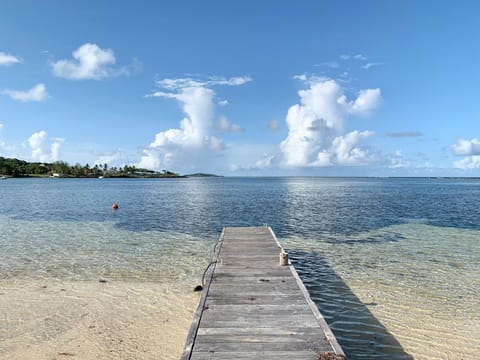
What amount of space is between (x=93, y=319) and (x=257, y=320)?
5.08 m

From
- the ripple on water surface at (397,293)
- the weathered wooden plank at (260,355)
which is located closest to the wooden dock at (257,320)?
the weathered wooden plank at (260,355)

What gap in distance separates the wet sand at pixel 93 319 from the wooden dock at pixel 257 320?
135 cm

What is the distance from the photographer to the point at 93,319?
29.3 ft

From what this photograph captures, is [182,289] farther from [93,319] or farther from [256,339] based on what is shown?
[256,339]

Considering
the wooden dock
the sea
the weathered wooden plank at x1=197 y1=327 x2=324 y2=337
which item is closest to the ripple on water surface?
the sea

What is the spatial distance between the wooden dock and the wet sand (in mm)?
1348

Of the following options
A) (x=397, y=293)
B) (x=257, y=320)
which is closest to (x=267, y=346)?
(x=257, y=320)

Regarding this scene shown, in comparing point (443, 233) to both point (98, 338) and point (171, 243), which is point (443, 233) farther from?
point (98, 338)

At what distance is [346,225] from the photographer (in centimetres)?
2642

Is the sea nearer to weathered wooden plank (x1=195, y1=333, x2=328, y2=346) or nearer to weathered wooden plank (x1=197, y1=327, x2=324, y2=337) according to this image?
weathered wooden plank (x1=197, y1=327, x2=324, y2=337)

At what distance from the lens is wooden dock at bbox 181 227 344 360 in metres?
5.51

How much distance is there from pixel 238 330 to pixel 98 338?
155 inches

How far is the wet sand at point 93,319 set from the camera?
7.32 m

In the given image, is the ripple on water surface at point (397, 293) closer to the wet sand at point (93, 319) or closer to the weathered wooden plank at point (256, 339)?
the weathered wooden plank at point (256, 339)
